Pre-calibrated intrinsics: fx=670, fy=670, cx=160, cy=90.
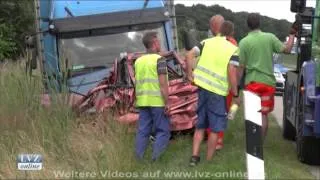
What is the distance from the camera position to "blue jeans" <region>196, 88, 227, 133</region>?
801 cm

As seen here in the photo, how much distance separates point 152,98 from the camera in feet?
27.1

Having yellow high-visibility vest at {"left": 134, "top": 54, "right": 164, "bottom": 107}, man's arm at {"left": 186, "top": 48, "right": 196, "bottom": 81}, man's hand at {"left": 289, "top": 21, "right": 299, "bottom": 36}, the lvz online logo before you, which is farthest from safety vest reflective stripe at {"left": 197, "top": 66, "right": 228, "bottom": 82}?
the lvz online logo

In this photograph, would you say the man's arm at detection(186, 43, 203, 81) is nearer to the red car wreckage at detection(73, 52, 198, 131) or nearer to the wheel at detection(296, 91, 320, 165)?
the red car wreckage at detection(73, 52, 198, 131)

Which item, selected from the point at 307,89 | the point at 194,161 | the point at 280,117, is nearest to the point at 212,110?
the point at 194,161

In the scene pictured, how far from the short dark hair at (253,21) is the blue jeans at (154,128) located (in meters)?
1.74

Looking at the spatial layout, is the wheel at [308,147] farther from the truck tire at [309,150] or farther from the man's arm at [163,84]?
the man's arm at [163,84]

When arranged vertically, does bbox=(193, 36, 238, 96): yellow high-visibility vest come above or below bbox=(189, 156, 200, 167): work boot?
above

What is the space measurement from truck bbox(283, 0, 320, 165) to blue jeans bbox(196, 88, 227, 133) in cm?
107

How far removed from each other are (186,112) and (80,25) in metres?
3.26

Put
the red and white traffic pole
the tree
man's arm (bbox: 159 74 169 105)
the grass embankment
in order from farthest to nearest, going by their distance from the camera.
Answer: the tree
man's arm (bbox: 159 74 169 105)
the grass embankment
the red and white traffic pole

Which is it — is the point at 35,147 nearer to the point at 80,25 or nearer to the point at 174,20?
the point at 80,25

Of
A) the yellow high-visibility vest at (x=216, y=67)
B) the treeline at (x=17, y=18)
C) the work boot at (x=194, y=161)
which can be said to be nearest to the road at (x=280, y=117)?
the work boot at (x=194, y=161)

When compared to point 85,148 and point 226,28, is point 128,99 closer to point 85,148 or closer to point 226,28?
point 85,148

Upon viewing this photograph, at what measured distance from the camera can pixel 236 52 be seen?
8.17m
